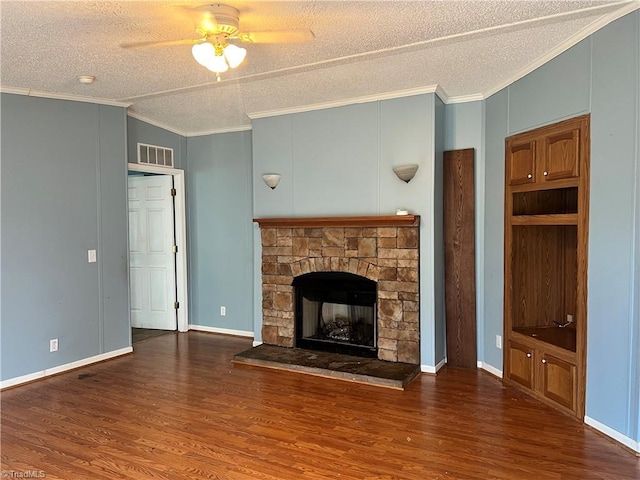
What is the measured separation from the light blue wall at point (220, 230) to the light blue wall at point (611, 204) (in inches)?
142

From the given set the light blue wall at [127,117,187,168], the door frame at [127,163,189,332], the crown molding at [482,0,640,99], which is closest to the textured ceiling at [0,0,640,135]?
the crown molding at [482,0,640,99]

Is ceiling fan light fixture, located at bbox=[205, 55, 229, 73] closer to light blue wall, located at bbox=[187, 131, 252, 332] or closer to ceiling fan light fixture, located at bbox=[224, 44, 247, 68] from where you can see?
ceiling fan light fixture, located at bbox=[224, 44, 247, 68]

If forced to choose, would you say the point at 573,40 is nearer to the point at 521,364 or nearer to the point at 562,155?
the point at 562,155

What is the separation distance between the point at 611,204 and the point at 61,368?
476 centimetres

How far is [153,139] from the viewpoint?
213 inches

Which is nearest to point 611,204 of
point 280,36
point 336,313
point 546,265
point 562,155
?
point 562,155

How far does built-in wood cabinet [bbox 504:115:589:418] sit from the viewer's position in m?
3.13

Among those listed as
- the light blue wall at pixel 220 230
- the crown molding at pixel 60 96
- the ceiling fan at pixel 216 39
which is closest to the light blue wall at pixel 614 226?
the ceiling fan at pixel 216 39

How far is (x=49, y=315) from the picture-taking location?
4.12 m

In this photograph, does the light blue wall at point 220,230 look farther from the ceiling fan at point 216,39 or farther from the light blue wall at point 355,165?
the ceiling fan at point 216,39

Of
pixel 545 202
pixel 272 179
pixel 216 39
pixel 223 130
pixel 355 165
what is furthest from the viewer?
pixel 223 130

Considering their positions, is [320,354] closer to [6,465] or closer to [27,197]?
[6,465]

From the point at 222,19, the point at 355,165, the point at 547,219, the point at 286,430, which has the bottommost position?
the point at 286,430

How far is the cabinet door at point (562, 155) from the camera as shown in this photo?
10.2 ft
